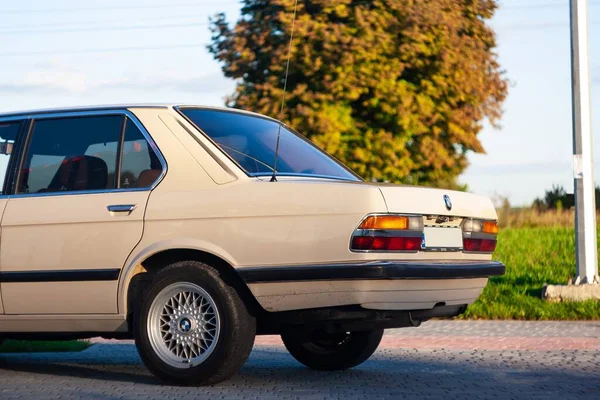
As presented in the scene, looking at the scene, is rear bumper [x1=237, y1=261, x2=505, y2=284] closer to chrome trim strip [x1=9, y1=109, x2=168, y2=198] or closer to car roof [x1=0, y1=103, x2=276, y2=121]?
chrome trim strip [x1=9, y1=109, x2=168, y2=198]

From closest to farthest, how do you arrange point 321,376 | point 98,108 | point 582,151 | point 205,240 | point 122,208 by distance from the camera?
point 205,240 → point 122,208 → point 98,108 → point 321,376 → point 582,151

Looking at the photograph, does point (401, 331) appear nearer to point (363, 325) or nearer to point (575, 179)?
point (575, 179)

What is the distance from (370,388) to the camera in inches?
288

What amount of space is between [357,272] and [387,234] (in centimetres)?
30

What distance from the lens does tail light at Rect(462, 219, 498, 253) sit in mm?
7371

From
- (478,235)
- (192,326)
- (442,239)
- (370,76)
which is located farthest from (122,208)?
(370,76)

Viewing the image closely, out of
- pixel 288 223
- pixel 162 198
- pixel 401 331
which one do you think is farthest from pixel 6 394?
pixel 401 331

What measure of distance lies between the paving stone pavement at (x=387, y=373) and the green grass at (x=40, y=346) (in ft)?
0.88

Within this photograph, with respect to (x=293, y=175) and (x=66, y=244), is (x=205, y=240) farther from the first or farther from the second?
(x=66, y=244)

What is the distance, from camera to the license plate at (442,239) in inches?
275

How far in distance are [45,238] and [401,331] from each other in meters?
5.47

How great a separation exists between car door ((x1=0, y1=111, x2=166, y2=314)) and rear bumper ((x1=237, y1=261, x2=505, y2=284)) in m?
0.91

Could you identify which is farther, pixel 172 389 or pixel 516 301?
pixel 516 301

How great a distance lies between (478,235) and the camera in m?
7.49
